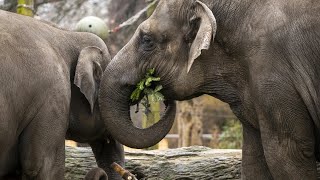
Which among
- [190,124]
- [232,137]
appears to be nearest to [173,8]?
[190,124]

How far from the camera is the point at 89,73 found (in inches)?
300

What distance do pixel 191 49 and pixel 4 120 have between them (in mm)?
1463

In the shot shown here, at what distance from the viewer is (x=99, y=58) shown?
312 inches

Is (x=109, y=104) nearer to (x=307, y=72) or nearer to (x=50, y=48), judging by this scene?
(x=50, y=48)

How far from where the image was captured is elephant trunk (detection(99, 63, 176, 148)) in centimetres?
744

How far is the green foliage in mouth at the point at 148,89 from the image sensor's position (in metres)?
7.33

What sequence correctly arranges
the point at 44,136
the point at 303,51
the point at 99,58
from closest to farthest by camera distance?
the point at 303,51, the point at 44,136, the point at 99,58

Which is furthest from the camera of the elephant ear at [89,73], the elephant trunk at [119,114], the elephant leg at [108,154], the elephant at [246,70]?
the elephant leg at [108,154]

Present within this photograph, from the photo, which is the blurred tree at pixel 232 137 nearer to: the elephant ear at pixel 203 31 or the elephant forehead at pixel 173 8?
the elephant forehead at pixel 173 8

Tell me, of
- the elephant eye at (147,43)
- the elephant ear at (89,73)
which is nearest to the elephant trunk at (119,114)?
the elephant ear at (89,73)

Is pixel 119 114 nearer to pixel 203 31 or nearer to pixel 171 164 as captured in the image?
pixel 203 31

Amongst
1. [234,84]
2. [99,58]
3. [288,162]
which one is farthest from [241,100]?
[99,58]

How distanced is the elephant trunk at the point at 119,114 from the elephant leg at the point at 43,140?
0.42 m

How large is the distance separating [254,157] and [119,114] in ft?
3.71
